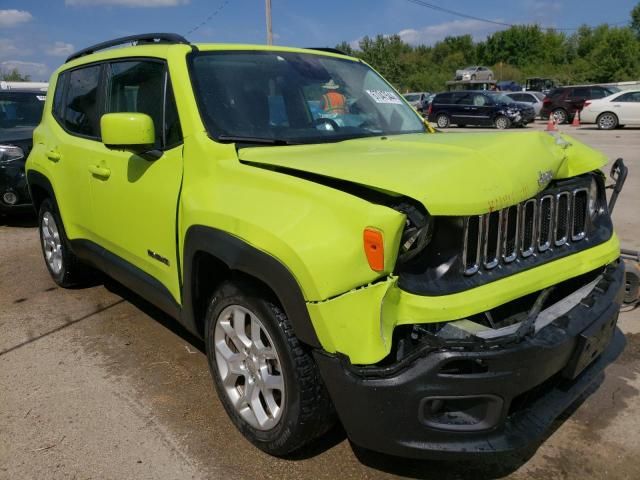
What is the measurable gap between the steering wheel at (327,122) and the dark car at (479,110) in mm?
20469

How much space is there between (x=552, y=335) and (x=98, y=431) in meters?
2.18

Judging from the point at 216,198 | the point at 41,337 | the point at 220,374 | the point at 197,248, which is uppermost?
the point at 216,198

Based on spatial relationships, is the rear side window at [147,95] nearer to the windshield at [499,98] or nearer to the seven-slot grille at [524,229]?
the seven-slot grille at [524,229]

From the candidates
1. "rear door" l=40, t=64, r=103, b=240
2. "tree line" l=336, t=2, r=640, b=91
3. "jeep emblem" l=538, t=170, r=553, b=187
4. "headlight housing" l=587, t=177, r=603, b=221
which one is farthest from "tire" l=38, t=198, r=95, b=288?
"tree line" l=336, t=2, r=640, b=91

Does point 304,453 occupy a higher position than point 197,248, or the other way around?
point 197,248

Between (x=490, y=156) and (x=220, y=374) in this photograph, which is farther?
(x=220, y=374)

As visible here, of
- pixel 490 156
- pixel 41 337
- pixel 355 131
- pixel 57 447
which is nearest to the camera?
pixel 490 156

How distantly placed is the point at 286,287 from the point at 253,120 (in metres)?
1.20

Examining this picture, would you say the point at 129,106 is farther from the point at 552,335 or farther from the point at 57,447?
the point at 552,335

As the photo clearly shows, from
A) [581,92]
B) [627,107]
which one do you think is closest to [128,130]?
[627,107]

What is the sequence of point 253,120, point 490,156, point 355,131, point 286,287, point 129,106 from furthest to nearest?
1. point 129,106
2. point 355,131
3. point 253,120
4. point 490,156
5. point 286,287

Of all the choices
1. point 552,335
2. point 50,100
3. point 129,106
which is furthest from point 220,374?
point 50,100

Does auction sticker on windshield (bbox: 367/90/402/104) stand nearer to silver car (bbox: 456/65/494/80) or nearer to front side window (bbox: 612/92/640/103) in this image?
front side window (bbox: 612/92/640/103)

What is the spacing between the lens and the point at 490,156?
221cm
